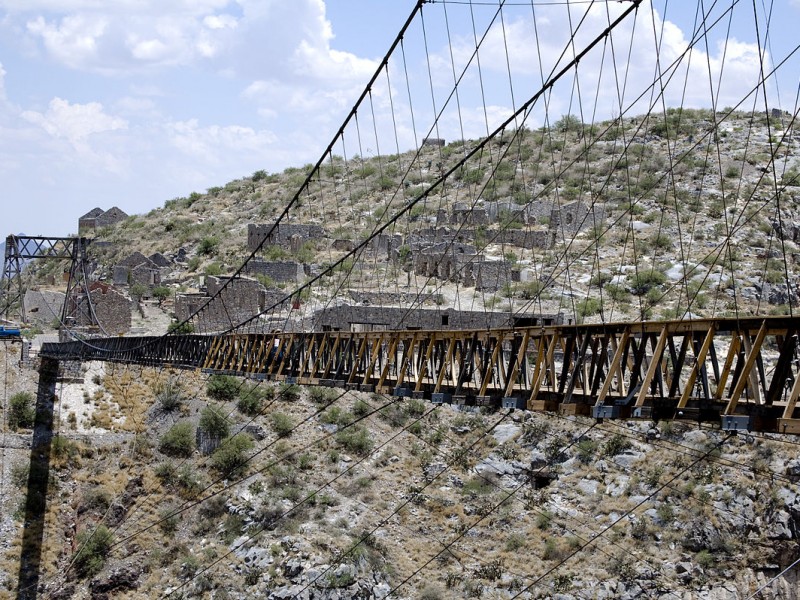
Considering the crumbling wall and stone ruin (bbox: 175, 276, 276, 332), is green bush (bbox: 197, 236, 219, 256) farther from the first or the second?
stone ruin (bbox: 175, 276, 276, 332)

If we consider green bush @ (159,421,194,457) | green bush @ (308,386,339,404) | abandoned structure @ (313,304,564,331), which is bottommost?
green bush @ (159,421,194,457)

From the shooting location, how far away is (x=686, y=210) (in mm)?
44219

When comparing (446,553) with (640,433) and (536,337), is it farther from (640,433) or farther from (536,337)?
(536,337)

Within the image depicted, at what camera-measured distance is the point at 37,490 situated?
25.2m

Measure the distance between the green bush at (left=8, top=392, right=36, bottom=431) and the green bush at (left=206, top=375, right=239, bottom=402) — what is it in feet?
14.2

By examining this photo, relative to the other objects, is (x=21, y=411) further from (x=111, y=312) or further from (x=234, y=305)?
(x=111, y=312)

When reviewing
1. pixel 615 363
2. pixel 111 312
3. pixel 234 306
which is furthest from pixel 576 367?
pixel 111 312

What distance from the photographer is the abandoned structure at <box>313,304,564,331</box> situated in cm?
2928

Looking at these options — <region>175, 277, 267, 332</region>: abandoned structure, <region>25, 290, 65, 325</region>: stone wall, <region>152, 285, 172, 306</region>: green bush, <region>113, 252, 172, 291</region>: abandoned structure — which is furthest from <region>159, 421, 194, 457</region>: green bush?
<region>113, 252, 172, 291</region>: abandoned structure

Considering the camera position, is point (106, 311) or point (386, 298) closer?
point (386, 298)

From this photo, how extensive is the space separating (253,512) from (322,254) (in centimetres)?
2232

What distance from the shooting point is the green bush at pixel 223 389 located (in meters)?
29.6

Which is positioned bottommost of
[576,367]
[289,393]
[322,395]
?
[322,395]

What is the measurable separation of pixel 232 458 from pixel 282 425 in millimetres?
1695
